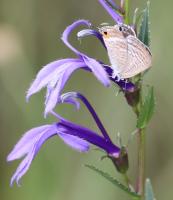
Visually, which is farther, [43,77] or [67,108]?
[67,108]

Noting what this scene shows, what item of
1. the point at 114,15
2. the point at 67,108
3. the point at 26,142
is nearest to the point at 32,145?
the point at 26,142

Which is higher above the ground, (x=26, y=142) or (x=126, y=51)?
(x=126, y=51)

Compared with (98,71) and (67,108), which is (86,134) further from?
(67,108)

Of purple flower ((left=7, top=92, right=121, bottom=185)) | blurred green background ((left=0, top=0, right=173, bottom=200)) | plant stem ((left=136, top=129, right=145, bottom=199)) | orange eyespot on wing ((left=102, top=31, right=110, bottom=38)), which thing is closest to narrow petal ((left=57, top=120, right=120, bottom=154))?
purple flower ((left=7, top=92, right=121, bottom=185))

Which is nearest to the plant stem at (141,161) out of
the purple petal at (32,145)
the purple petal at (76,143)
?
the purple petal at (76,143)

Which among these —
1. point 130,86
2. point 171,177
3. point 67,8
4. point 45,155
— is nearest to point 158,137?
point 171,177

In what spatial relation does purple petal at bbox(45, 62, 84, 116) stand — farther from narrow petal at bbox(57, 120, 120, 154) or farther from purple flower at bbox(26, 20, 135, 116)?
narrow petal at bbox(57, 120, 120, 154)

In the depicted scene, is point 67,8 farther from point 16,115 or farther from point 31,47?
point 16,115
